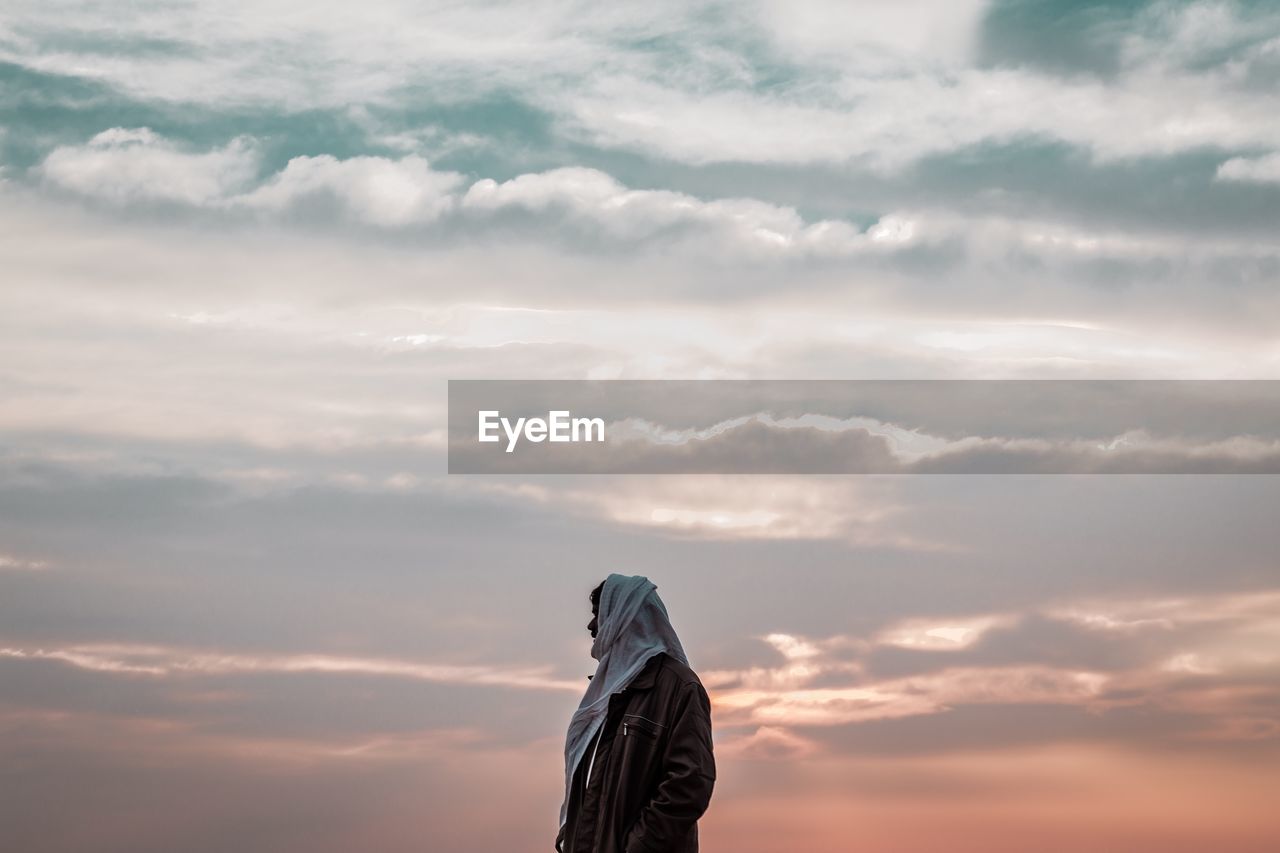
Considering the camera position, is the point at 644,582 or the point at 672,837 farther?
the point at 644,582

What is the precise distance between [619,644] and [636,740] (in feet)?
1.83

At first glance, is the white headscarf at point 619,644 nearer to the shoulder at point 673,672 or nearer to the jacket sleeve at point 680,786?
the shoulder at point 673,672

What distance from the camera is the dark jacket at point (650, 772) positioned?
26.2ft

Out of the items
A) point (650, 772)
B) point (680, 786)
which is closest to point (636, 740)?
point (650, 772)

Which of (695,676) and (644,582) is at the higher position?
(644,582)

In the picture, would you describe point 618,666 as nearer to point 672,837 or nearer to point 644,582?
point 644,582

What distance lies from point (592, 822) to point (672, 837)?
0.55 m

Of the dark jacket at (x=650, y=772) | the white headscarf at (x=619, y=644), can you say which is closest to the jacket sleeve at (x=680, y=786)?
the dark jacket at (x=650, y=772)

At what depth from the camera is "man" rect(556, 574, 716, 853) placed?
8.02 m

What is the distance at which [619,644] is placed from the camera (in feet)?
27.9

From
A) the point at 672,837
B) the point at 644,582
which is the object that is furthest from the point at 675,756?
the point at 644,582

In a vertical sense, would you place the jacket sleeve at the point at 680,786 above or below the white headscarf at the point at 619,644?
below

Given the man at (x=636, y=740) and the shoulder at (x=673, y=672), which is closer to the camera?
the man at (x=636, y=740)

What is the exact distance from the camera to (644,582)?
8.57 m
